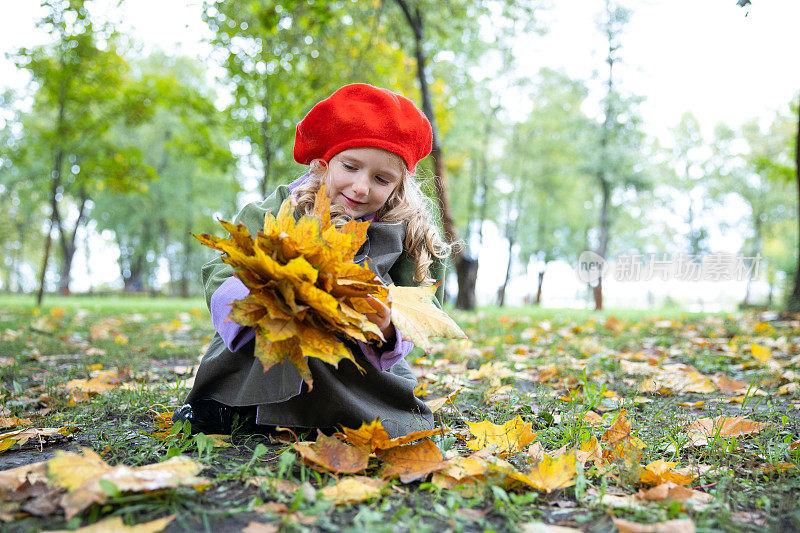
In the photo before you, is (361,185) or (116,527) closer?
(116,527)

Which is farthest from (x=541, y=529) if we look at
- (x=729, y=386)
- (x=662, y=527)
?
(x=729, y=386)

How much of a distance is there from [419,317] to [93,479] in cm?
83

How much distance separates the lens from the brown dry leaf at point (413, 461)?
1404 mm

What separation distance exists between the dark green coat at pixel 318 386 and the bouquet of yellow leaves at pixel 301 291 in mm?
398

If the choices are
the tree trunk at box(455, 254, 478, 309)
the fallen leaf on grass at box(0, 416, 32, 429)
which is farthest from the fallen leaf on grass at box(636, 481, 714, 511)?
the tree trunk at box(455, 254, 478, 309)

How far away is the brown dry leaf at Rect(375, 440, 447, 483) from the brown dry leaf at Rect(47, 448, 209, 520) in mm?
494

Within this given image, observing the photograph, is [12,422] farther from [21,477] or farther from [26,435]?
[21,477]

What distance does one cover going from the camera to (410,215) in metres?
2.12

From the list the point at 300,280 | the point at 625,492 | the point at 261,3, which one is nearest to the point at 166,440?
the point at 300,280

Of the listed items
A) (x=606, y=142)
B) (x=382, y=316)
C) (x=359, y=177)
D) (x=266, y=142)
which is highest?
(x=606, y=142)

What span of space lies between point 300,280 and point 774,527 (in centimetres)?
123

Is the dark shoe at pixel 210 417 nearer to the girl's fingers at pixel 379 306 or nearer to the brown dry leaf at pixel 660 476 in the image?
the girl's fingers at pixel 379 306

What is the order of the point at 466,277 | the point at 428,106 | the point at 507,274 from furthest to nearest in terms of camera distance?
the point at 507,274 < the point at 466,277 < the point at 428,106

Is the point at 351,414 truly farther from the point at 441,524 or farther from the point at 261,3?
the point at 261,3
